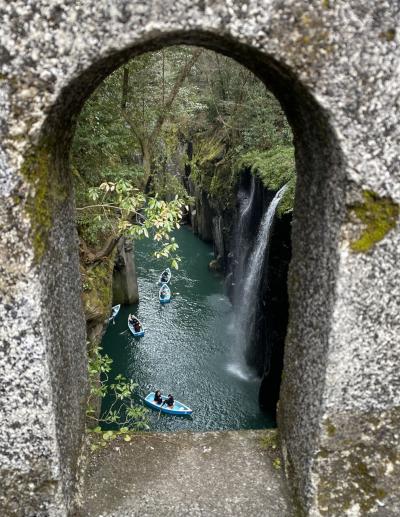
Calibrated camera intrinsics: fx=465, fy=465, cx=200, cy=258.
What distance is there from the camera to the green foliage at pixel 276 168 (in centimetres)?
1143

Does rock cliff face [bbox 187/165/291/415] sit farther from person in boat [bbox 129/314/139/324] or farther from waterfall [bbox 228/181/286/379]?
person in boat [bbox 129/314/139/324]

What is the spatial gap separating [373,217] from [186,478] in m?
2.33

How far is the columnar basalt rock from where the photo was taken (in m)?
2.16

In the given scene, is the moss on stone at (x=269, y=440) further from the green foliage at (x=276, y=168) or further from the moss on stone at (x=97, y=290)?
the green foliage at (x=276, y=168)

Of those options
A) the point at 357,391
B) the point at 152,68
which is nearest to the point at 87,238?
the point at 152,68

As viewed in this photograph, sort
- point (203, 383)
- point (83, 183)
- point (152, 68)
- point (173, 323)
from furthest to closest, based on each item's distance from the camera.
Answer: point (173, 323)
point (203, 383)
point (152, 68)
point (83, 183)

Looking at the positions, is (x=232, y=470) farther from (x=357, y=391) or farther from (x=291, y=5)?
(x=291, y=5)

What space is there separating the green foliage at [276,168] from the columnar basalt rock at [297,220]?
8014mm

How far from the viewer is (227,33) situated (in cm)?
219

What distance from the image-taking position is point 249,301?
16219 mm

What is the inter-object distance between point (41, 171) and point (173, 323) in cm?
1541

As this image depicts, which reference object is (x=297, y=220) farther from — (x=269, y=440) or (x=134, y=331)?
(x=134, y=331)

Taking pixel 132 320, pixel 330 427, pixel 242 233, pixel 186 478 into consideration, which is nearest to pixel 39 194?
pixel 330 427

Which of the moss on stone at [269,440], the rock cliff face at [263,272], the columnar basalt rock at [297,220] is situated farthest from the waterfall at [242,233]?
the columnar basalt rock at [297,220]
